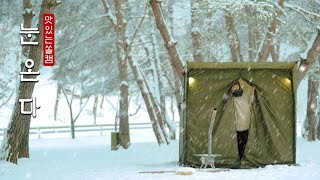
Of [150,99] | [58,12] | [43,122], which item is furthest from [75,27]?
[43,122]

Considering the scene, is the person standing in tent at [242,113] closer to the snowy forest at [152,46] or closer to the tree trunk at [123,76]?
the snowy forest at [152,46]

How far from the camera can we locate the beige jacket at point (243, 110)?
12836 mm

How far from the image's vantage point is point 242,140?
12961 mm

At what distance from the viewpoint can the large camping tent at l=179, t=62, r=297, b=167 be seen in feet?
41.9

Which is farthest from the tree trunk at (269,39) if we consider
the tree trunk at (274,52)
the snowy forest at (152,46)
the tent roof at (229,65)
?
the tent roof at (229,65)

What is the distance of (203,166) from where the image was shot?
506 inches

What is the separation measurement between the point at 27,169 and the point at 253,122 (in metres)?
4.89

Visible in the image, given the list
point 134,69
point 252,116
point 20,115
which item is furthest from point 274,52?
point 20,115

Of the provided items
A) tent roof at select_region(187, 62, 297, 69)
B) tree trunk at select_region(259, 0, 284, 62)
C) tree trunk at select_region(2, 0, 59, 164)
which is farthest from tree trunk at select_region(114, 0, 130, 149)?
tent roof at select_region(187, 62, 297, 69)

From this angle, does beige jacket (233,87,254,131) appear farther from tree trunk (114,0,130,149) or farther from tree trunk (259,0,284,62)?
tree trunk (114,0,130,149)

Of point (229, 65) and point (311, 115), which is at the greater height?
point (229, 65)

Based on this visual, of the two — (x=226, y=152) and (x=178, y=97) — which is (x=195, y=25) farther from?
(x=226, y=152)

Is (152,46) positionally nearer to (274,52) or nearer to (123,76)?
(123,76)

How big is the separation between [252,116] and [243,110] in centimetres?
23
